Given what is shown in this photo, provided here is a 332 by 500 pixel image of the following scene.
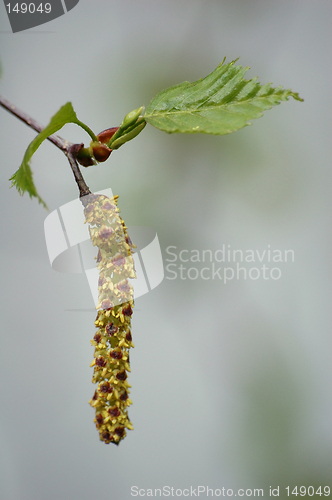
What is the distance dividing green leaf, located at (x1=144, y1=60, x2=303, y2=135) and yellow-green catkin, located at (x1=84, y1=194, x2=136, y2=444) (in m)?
0.08

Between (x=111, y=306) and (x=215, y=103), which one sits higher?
(x=215, y=103)

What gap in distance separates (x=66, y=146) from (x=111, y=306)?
0.13 metres

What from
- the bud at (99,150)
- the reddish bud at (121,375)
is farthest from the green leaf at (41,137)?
the reddish bud at (121,375)

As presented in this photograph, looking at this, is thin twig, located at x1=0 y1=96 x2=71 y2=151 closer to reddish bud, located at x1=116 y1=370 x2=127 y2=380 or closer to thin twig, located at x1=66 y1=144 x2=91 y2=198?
thin twig, located at x1=66 y1=144 x2=91 y2=198

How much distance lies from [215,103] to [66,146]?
12 centimetres

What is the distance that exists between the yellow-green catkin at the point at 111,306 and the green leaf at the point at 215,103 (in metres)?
0.08

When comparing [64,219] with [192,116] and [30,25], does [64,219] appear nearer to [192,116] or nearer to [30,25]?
[192,116]

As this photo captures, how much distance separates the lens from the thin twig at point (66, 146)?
0.96 feet

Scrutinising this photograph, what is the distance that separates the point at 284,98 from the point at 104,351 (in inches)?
9.1

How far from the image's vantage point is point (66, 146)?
0.98ft

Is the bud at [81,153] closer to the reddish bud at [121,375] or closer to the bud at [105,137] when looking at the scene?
the bud at [105,137]

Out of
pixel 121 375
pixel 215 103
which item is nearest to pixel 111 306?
pixel 121 375

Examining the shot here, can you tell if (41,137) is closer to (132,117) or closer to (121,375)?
(132,117)

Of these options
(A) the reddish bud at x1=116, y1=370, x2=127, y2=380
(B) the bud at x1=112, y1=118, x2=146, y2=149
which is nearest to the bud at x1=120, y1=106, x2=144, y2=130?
(B) the bud at x1=112, y1=118, x2=146, y2=149
